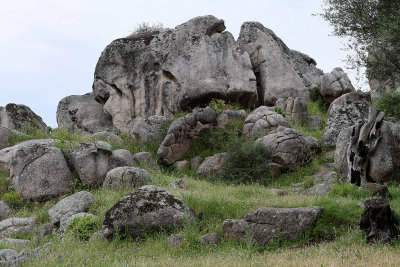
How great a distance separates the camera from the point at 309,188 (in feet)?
58.1

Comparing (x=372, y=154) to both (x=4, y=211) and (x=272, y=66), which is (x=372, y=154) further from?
(x=272, y=66)

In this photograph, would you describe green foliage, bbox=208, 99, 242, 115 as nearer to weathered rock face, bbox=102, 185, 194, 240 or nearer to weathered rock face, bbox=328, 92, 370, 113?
weathered rock face, bbox=328, 92, 370, 113

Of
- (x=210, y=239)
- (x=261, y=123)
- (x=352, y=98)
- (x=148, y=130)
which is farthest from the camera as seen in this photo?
(x=352, y=98)

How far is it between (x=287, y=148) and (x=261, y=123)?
3.01 meters

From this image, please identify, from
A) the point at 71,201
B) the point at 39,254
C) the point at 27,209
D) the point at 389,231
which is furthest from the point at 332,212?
the point at 27,209

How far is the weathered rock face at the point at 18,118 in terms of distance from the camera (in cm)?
2783

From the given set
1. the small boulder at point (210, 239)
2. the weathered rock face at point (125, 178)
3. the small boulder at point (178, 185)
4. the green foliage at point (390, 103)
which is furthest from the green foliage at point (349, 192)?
the green foliage at point (390, 103)

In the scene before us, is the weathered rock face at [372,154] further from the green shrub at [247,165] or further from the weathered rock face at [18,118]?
the weathered rock face at [18,118]

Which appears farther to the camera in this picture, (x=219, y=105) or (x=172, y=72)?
(x=172, y=72)

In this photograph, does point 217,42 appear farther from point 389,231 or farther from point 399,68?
point 389,231

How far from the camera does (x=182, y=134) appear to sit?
78.8ft

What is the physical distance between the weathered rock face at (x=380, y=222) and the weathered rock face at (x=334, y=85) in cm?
2179

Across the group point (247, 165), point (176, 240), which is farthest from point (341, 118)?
point (176, 240)

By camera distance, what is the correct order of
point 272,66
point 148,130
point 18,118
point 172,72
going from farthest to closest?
point 272,66
point 172,72
point 18,118
point 148,130
